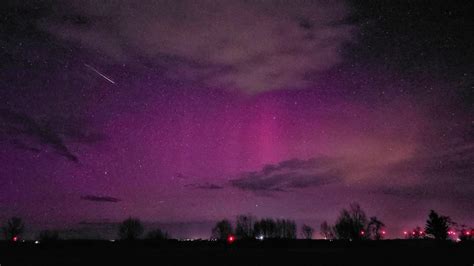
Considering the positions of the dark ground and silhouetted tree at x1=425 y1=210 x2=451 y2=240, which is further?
silhouetted tree at x1=425 y1=210 x2=451 y2=240

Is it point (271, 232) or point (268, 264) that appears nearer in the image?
point (268, 264)

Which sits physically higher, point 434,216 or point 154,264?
point 434,216

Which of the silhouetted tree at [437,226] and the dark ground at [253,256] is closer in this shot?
the dark ground at [253,256]

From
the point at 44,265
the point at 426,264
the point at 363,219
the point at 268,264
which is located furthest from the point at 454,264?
the point at 363,219

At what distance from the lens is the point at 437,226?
104 meters

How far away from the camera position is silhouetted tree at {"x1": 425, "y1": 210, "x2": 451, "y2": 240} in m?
103

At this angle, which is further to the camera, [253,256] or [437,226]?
[437,226]

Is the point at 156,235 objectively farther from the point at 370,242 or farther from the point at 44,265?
the point at 44,265

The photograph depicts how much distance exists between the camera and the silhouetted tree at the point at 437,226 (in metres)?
103

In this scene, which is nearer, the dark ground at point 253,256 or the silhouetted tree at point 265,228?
the dark ground at point 253,256

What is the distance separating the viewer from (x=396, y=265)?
2742 centimetres

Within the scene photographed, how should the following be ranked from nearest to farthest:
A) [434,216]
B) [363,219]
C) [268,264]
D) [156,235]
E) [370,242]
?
[268,264] → [370,242] → [434,216] → [363,219] → [156,235]

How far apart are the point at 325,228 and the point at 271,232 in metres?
21.6

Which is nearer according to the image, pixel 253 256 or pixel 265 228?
pixel 253 256
